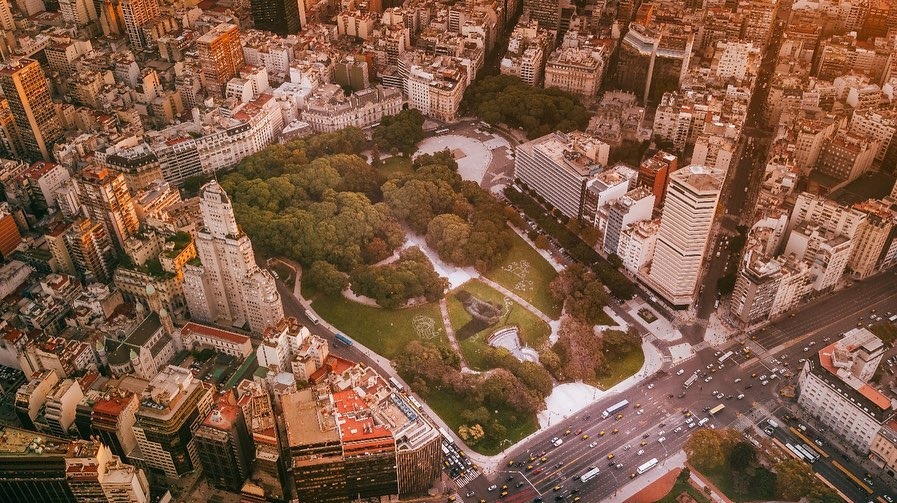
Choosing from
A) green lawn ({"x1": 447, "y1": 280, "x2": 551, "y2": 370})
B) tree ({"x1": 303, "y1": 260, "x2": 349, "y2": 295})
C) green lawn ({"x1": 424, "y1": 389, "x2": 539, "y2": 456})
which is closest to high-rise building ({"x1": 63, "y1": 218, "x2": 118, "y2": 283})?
tree ({"x1": 303, "y1": 260, "x2": 349, "y2": 295})

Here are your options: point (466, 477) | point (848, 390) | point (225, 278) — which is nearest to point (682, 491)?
point (848, 390)

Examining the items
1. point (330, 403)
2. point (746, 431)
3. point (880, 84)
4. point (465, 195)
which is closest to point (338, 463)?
point (330, 403)

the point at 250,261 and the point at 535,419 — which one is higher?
the point at 250,261

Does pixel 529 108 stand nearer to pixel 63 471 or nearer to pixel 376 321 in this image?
pixel 376 321

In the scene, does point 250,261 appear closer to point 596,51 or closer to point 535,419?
point 535,419

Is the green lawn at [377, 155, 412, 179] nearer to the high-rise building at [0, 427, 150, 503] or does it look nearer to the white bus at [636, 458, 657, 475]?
the white bus at [636, 458, 657, 475]

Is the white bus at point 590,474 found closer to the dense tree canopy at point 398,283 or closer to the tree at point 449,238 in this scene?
the dense tree canopy at point 398,283

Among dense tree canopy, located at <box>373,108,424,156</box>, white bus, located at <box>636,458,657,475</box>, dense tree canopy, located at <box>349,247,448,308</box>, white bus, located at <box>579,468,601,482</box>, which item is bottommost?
white bus, located at <box>579,468,601,482</box>
